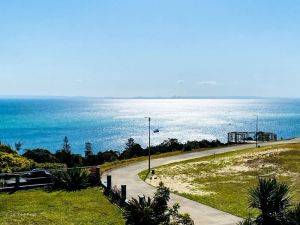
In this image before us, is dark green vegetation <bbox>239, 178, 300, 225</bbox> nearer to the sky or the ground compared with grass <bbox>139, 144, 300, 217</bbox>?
nearer to the sky

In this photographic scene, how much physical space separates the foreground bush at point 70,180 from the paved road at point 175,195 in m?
3.38

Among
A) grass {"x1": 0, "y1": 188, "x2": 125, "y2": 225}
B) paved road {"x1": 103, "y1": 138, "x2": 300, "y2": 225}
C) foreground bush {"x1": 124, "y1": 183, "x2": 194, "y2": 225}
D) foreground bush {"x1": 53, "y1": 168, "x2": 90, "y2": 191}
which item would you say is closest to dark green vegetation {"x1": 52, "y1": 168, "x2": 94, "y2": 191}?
foreground bush {"x1": 53, "y1": 168, "x2": 90, "y2": 191}

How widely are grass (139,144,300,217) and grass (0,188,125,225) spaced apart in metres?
6.21

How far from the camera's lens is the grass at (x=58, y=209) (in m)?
Result: 19.5

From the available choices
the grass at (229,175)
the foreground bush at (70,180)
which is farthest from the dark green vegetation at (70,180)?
the grass at (229,175)

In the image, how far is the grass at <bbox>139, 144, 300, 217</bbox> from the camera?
81.2ft

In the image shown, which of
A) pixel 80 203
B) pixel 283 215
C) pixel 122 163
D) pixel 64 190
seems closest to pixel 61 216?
pixel 80 203

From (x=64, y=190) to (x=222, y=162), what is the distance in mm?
18384

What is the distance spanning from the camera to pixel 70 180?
27.1m

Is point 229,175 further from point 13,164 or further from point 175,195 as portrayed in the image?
point 13,164

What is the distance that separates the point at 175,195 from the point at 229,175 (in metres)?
8.85

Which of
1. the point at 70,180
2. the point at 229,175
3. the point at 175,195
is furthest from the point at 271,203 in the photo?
the point at 229,175

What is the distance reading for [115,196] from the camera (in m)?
24.2

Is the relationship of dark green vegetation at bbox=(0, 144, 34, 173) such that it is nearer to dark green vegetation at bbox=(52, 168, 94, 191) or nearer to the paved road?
dark green vegetation at bbox=(52, 168, 94, 191)
